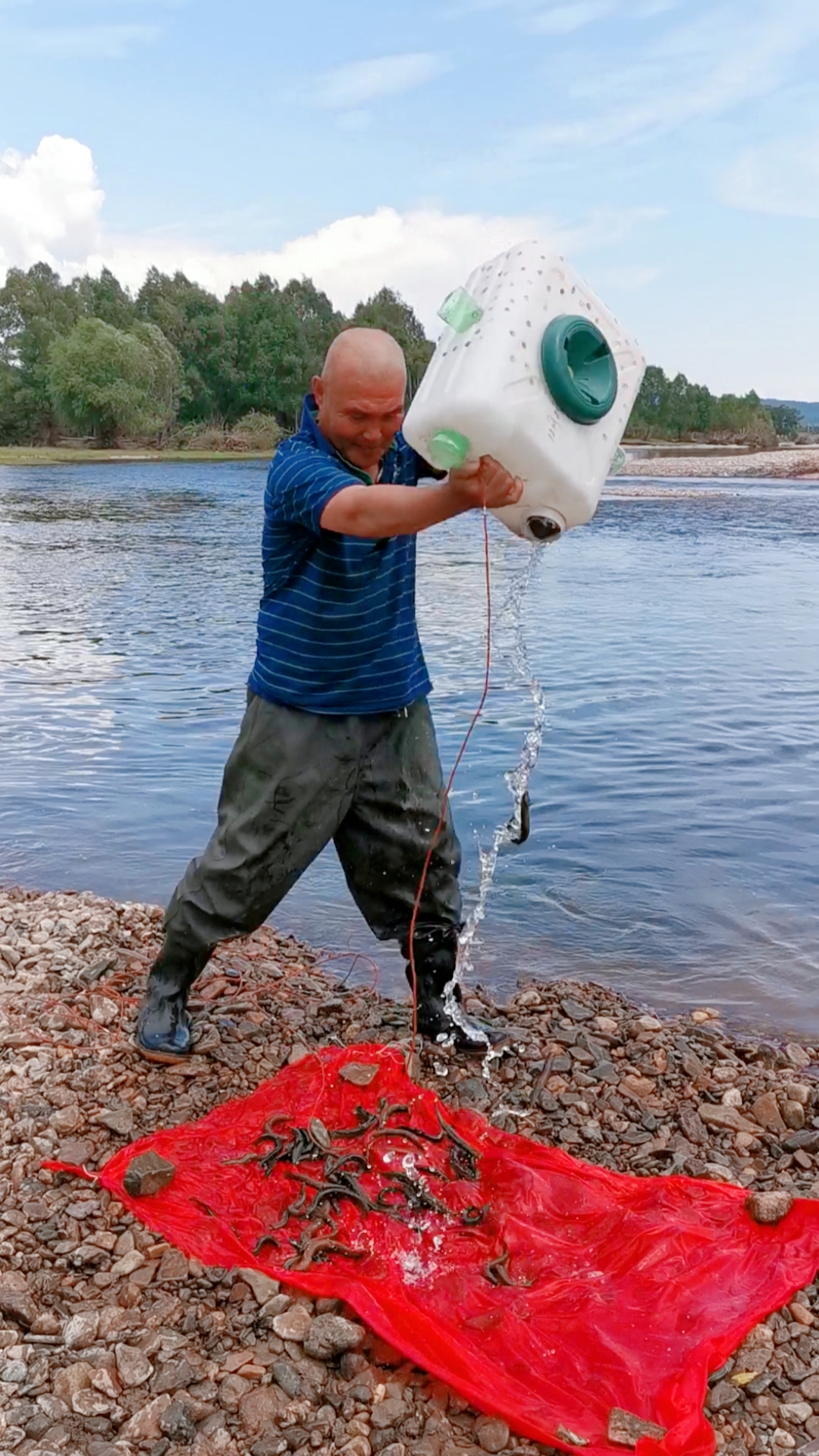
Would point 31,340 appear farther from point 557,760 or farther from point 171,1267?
point 171,1267

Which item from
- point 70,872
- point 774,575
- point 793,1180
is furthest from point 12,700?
point 774,575

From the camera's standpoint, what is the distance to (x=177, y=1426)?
235 cm

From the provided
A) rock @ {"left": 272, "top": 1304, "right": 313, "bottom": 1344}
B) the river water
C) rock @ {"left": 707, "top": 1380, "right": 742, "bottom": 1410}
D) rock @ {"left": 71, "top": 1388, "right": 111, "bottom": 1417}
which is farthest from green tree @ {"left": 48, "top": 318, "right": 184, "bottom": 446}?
Result: rock @ {"left": 707, "top": 1380, "right": 742, "bottom": 1410}

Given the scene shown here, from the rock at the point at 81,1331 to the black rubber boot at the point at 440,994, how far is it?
1467 mm

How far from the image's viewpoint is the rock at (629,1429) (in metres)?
2.32

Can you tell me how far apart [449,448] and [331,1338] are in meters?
1.85

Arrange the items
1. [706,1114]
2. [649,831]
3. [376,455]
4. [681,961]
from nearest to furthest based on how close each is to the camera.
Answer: [376,455]
[706,1114]
[681,961]
[649,831]

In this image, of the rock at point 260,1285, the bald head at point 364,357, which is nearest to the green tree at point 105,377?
the bald head at point 364,357

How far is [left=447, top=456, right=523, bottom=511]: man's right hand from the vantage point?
104 inches

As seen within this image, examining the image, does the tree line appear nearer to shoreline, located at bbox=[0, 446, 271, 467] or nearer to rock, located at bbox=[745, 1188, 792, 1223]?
shoreline, located at bbox=[0, 446, 271, 467]

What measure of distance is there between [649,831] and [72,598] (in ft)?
35.2

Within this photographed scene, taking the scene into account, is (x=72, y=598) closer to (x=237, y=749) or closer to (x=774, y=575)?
(x=774, y=575)

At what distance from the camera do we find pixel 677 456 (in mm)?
72250

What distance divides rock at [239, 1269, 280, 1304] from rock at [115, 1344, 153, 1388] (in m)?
0.28
